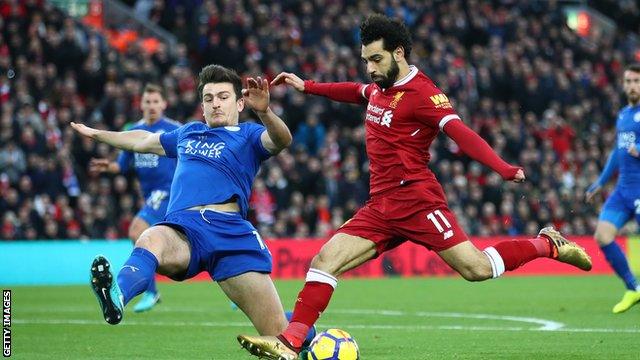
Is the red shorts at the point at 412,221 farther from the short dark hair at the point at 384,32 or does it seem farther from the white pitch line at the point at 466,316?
the white pitch line at the point at 466,316

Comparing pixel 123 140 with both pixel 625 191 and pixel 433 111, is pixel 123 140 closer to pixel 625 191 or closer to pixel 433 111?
pixel 433 111

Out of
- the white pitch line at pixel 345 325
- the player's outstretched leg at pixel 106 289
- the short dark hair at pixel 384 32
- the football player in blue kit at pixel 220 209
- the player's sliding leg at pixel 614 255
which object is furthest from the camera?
the player's sliding leg at pixel 614 255

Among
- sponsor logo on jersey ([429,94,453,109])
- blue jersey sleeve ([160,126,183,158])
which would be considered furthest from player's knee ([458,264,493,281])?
blue jersey sleeve ([160,126,183,158])

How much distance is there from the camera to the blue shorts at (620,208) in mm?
14750

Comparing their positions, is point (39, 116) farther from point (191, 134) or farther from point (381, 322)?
point (191, 134)

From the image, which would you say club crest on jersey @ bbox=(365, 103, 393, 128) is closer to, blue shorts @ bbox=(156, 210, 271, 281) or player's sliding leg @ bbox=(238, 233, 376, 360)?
player's sliding leg @ bbox=(238, 233, 376, 360)

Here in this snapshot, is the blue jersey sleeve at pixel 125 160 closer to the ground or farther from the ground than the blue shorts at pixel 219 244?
closer to the ground

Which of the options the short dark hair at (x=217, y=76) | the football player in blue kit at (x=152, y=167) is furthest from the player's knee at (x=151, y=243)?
the football player in blue kit at (x=152, y=167)

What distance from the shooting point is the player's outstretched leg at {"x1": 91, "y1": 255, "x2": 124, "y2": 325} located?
25.0ft

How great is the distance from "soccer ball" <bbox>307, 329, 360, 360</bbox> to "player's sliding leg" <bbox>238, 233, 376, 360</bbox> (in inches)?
5.1

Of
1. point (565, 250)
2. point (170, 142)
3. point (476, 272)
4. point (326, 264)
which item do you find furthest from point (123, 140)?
point (565, 250)

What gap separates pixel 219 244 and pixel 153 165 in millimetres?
6915

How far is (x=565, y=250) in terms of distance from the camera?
33.0ft

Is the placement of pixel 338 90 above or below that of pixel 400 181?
above
